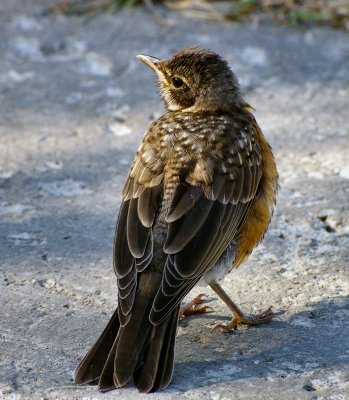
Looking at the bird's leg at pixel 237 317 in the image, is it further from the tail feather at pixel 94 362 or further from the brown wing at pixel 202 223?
the tail feather at pixel 94 362

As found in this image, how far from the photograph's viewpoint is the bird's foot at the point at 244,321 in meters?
5.10

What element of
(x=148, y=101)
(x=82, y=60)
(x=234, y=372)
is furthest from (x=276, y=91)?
(x=234, y=372)

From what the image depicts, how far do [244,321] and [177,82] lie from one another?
1530 millimetres

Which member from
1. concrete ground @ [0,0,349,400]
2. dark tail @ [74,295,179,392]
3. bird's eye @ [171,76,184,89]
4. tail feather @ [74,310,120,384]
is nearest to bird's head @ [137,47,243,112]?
bird's eye @ [171,76,184,89]

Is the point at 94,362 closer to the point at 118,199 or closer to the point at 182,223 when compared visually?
the point at 182,223

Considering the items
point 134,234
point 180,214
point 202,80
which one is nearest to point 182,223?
point 180,214

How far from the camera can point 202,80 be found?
218 inches

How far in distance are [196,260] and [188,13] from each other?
16.7 feet

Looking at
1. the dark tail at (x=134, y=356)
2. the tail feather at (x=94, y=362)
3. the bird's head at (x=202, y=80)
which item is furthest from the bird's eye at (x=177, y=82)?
the tail feather at (x=94, y=362)

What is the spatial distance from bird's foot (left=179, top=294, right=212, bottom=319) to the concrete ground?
0.07 metres

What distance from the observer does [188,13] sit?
924cm

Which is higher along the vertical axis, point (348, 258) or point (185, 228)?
point (185, 228)

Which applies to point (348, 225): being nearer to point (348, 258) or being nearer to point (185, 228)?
point (348, 258)

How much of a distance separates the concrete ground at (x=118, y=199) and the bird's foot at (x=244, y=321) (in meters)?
0.05
